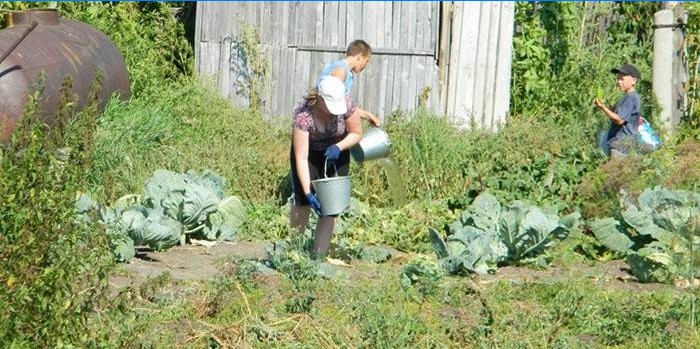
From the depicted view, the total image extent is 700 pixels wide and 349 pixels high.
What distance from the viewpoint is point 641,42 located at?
1664cm

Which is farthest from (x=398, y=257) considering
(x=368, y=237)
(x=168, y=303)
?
(x=168, y=303)

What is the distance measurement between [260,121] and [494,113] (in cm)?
244

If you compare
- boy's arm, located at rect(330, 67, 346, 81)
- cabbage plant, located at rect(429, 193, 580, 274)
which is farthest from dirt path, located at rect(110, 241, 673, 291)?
boy's arm, located at rect(330, 67, 346, 81)

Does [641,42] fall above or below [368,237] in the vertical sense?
above

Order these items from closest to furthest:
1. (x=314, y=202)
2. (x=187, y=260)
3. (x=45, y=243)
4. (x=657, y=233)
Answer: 1. (x=45, y=243)
2. (x=314, y=202)
3. (x=657, y=233)
4. (x=187, y=260)

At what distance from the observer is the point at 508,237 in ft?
30.1

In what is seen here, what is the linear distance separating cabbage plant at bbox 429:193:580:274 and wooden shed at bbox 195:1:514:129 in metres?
4.25

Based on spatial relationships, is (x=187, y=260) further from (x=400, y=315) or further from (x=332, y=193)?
(x=400, y=315)

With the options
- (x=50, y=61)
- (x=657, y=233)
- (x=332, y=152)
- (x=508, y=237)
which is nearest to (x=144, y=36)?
(x=50, y=61)

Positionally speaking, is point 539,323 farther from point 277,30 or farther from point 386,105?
point 277,30

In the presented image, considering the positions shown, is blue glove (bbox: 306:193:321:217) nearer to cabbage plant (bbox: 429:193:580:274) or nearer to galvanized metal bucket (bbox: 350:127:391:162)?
cabbage plant (bbox: 429:193:580:274)

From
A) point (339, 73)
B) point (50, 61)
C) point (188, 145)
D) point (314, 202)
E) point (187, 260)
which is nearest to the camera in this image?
point (314, 202)

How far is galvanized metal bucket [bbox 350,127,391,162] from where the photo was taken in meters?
9.90

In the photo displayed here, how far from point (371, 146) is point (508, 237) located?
135 centimetres
